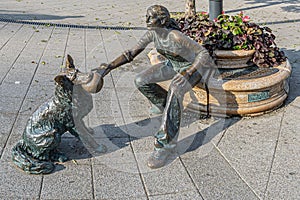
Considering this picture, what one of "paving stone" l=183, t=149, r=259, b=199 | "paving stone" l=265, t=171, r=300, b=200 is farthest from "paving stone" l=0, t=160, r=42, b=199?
"paving stone" l=265, t=171, r=300, b=200

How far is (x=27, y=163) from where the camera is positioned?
4.08 m

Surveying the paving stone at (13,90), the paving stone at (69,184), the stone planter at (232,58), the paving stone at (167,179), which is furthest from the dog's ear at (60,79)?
the stone planter at (232,58)

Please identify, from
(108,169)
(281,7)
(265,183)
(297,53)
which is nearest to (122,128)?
(108,169)

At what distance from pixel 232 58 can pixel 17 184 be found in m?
3.42

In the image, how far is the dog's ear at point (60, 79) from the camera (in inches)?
155

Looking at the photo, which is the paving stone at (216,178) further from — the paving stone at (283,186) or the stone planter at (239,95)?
the stone planter at (239,95)

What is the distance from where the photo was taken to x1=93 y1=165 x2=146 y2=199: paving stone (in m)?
3.76

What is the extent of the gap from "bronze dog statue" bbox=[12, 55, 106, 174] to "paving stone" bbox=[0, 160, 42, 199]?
0.08 metres

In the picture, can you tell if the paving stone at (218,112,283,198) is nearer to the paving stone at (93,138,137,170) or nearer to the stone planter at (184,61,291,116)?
the stone planter at (184,61,291,116)

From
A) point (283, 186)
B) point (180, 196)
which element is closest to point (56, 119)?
point (180, 196)

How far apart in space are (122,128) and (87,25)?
21.0 feet

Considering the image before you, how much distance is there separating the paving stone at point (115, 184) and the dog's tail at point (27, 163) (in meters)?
0.50

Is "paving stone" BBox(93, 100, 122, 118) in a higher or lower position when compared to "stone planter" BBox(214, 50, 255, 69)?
lower

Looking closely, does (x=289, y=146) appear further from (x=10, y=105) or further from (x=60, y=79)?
(x=10, y=105)
